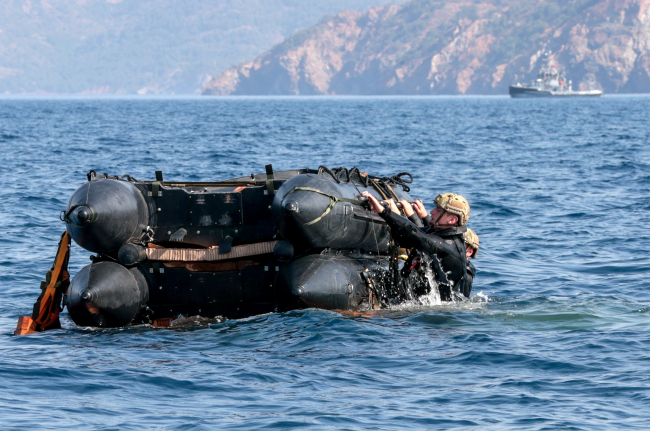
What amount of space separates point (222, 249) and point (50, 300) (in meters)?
1.86

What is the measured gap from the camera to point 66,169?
2409 cm

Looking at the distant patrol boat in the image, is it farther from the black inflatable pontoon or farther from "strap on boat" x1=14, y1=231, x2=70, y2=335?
"strap on boat" x1=14, y1=231, x2=70, y2=335

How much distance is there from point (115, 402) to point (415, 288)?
13.2 feet

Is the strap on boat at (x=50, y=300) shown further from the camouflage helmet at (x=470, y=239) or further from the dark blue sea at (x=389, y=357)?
the camouflage helmet at (x=470, y=239)

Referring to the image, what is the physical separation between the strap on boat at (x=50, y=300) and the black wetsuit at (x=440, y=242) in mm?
3330

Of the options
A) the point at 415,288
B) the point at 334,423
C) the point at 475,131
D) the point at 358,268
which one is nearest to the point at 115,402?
the point at 334,423

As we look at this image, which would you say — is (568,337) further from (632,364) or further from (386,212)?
(386,212)

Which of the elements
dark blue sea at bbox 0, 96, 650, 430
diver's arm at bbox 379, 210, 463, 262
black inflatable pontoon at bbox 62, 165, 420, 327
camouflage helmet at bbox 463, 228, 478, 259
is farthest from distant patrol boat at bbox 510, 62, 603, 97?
black inflatable pontoon at bbox 62, 165, 420, 327

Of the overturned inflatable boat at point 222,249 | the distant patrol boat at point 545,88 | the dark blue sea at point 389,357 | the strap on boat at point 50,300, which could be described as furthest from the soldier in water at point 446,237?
the distant patrol boat at point 545,88

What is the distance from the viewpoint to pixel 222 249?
8672mm

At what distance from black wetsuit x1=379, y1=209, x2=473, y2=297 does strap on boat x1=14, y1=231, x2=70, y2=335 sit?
333 centimetres

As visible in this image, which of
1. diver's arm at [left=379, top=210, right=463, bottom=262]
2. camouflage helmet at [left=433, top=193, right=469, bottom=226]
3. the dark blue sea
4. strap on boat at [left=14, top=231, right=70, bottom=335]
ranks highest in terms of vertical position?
camouflage helmet at [left=433, top=193, right=469, bottom=226]

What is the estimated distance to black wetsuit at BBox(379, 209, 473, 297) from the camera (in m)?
8.65

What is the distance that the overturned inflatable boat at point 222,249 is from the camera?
8234mm
